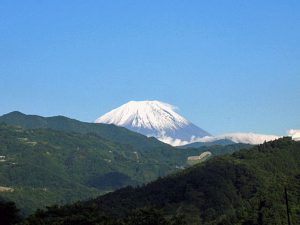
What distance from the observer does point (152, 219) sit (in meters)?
121

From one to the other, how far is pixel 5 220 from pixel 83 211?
15354mm

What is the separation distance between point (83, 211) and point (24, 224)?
13263 millimetres

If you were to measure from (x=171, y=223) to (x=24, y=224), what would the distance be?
28386 millimetres

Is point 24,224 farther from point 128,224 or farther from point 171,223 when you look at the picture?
point 171,223

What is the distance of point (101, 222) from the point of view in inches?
4513

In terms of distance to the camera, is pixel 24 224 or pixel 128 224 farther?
pixel 128 224

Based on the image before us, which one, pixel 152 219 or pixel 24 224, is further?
pixel 152 219

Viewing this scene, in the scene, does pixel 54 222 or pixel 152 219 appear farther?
pixel 152 219

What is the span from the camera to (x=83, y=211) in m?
119

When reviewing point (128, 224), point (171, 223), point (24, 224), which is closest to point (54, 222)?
point (24, 224)

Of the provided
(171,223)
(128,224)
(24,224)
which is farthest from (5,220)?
(171,223)

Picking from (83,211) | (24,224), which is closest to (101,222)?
(83,211)

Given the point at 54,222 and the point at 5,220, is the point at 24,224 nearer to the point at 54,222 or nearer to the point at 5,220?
the point at 54,222

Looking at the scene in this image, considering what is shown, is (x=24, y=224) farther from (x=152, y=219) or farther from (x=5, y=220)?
(x=152, y=219)
